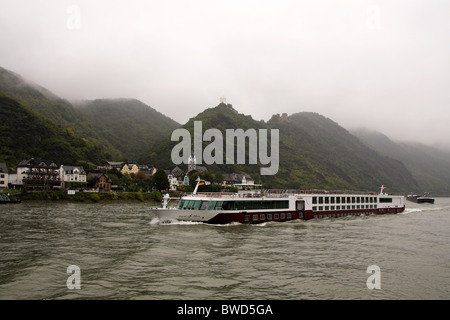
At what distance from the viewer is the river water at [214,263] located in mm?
17094

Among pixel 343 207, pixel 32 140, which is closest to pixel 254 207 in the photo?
pixel 343 207

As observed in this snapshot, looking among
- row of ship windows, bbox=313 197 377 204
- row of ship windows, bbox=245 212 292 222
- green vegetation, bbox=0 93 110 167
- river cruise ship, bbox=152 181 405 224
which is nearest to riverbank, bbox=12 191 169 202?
green vegetation, bbox=0 93 110 167

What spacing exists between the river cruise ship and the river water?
11.5 ft

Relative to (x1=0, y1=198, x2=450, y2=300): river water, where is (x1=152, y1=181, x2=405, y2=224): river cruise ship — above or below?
above

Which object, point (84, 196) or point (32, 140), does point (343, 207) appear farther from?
point (32, 140)

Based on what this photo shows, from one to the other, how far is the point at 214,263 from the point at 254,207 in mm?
22709

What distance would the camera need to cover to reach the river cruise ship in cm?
4094

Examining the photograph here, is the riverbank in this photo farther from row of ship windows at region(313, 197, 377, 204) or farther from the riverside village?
row of ship windows at region(313, 197, 377, 204)

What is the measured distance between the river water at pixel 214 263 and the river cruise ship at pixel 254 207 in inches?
138

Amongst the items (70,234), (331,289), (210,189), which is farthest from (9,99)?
(331,289)

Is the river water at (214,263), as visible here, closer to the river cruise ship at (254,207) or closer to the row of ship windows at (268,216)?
the river cruise ship at (254,207)

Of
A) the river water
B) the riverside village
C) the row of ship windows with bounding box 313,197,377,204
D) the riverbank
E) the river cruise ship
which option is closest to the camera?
the river water
